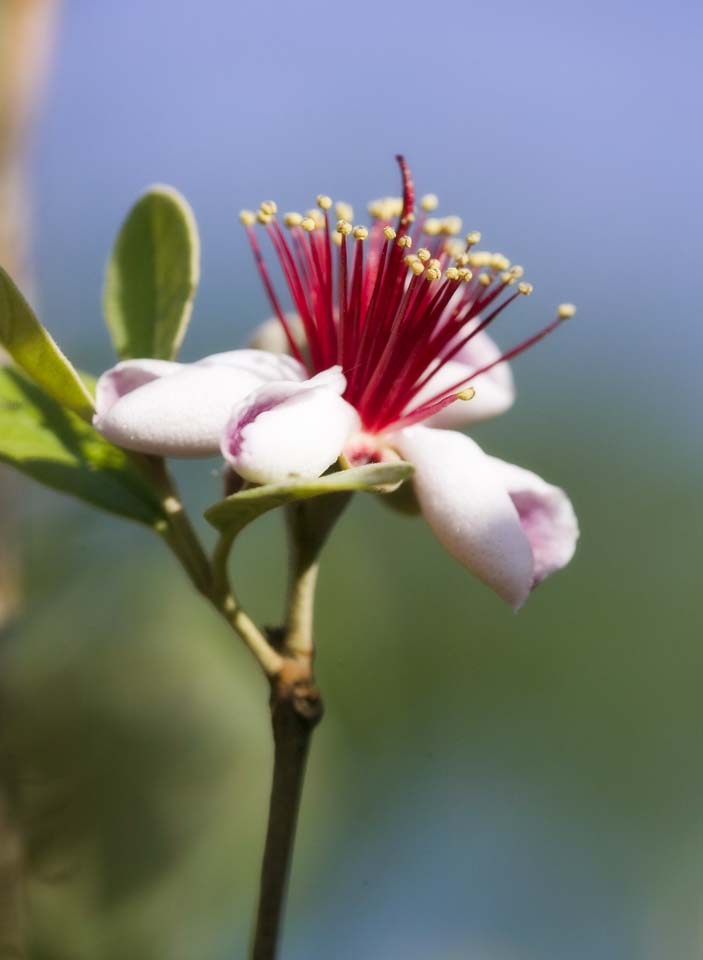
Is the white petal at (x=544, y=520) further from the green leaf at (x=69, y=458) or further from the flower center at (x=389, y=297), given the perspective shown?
the green leaf at (x=69, y=458)

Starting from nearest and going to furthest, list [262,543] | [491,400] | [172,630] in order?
[491,400] < [172,630] < [262,543]

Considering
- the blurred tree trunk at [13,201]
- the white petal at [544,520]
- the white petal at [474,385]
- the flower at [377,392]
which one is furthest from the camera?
the blurred tree trunk at [13,201]

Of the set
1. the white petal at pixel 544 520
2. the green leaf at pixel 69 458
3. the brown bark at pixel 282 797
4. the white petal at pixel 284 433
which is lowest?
the brown bark at pixel 282 797

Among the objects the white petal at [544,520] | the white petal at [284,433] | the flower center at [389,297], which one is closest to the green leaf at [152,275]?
the flower center at [389,297]

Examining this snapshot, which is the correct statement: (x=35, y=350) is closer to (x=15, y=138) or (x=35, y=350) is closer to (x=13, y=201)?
(x=13, y=201)

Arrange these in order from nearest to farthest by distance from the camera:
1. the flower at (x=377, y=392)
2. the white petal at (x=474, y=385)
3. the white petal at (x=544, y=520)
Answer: the flower at (x=377, y=392) → the white petal at (x=544, y=520) → the white petal at (x=474, y=385)

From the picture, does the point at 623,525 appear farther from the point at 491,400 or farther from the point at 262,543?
the point at 491,400

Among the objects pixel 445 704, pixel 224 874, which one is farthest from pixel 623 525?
pixel 224 874
